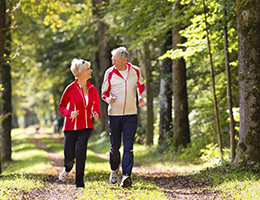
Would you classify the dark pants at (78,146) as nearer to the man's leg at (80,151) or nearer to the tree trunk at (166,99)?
the man's leg at (80,151)

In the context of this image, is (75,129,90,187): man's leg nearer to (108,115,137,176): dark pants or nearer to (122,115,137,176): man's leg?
(108,115,137,176): dark pants

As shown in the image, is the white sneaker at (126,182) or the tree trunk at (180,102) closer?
the white sneaker at (126,182)

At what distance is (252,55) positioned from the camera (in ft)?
24.1

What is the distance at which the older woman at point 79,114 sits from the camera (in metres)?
6.20

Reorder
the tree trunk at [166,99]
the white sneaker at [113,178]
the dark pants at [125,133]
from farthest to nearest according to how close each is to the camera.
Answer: the tree trunk at [166,99] < the white sneaker at [113,178] < the dark pants at [125,133]

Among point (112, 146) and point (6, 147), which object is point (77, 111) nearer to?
point (112, 146)

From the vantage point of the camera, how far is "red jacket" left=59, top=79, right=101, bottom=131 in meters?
6.18

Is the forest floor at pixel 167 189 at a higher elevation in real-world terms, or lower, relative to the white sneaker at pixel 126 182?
lower

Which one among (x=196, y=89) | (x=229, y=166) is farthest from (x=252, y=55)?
(x=196, y=89)

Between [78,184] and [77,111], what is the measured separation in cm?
137

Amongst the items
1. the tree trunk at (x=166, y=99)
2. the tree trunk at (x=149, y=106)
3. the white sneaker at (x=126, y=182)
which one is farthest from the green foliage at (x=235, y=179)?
the tree trunk at (x=149, y=106)

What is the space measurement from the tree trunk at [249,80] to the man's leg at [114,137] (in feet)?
9.23

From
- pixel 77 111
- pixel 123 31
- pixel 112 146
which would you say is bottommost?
pixel 112 146

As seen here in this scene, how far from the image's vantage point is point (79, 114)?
6.22 metres
